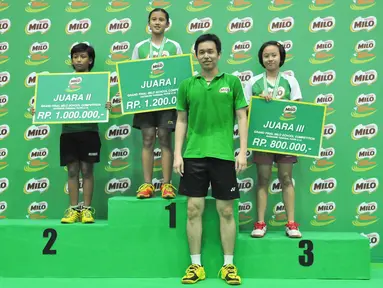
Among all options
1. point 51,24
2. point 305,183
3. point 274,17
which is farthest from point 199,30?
point 305,183

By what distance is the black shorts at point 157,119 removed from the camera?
3.41 meters

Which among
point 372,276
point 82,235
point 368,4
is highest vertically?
point 368,4

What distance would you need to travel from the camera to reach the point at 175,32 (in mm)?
3949

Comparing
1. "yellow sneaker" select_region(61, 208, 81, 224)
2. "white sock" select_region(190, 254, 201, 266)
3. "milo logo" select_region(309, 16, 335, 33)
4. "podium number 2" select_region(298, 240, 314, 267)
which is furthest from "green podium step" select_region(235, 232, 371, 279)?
"milo logo" select_region(309, 16, 335, 33)

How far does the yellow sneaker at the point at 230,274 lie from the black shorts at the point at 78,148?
1423 millimetres

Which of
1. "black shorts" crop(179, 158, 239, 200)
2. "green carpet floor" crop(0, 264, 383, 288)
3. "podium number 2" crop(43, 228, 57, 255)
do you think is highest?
"black shorts" crop(179, 158, 239, 200)

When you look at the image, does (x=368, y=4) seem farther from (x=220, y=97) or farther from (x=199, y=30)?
(x=220, y=97)

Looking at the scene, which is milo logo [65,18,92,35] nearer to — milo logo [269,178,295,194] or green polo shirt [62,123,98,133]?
green polo shirt [62,123,98,133]

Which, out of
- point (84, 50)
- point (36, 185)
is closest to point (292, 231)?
point (84, 50)

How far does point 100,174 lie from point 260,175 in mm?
1562

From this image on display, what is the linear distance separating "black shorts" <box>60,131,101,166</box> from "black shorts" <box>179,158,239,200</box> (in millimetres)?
932

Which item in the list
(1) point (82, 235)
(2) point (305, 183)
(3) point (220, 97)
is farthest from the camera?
(2) point (305, 183)

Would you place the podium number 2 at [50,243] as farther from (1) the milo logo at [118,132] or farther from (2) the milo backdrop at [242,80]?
(1) the milo logo at [118,132]

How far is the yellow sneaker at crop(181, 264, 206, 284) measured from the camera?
2990mm
